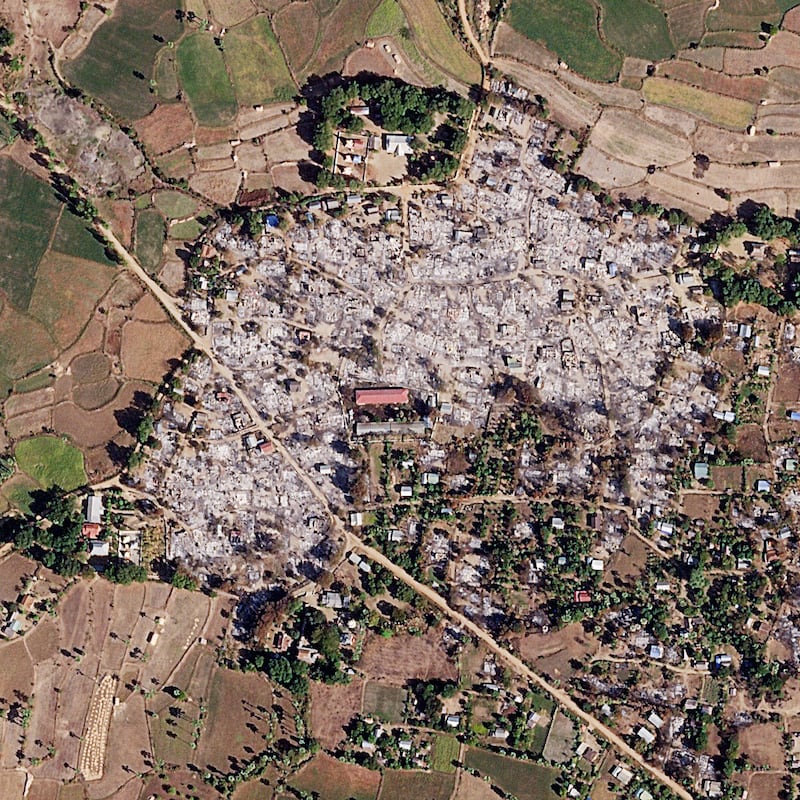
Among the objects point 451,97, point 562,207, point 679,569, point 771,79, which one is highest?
point 771,79

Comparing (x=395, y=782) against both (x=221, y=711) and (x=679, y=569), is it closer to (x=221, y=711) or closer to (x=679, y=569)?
(x=221, y=711)

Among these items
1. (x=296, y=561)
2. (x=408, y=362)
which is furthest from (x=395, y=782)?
(x=408, y=362)

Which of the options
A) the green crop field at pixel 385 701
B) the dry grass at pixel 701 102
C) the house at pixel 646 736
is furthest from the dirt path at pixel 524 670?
the dry grass at pixel 701 102

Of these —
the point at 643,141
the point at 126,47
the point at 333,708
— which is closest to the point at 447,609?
the point at 333,708

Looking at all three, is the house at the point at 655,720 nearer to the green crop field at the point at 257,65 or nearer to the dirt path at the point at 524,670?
the dirt path at the point at 524,670

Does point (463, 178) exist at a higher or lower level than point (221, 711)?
higher

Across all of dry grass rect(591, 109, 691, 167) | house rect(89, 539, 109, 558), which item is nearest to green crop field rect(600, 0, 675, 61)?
dry grass rect(591, 109, 691, 167)
